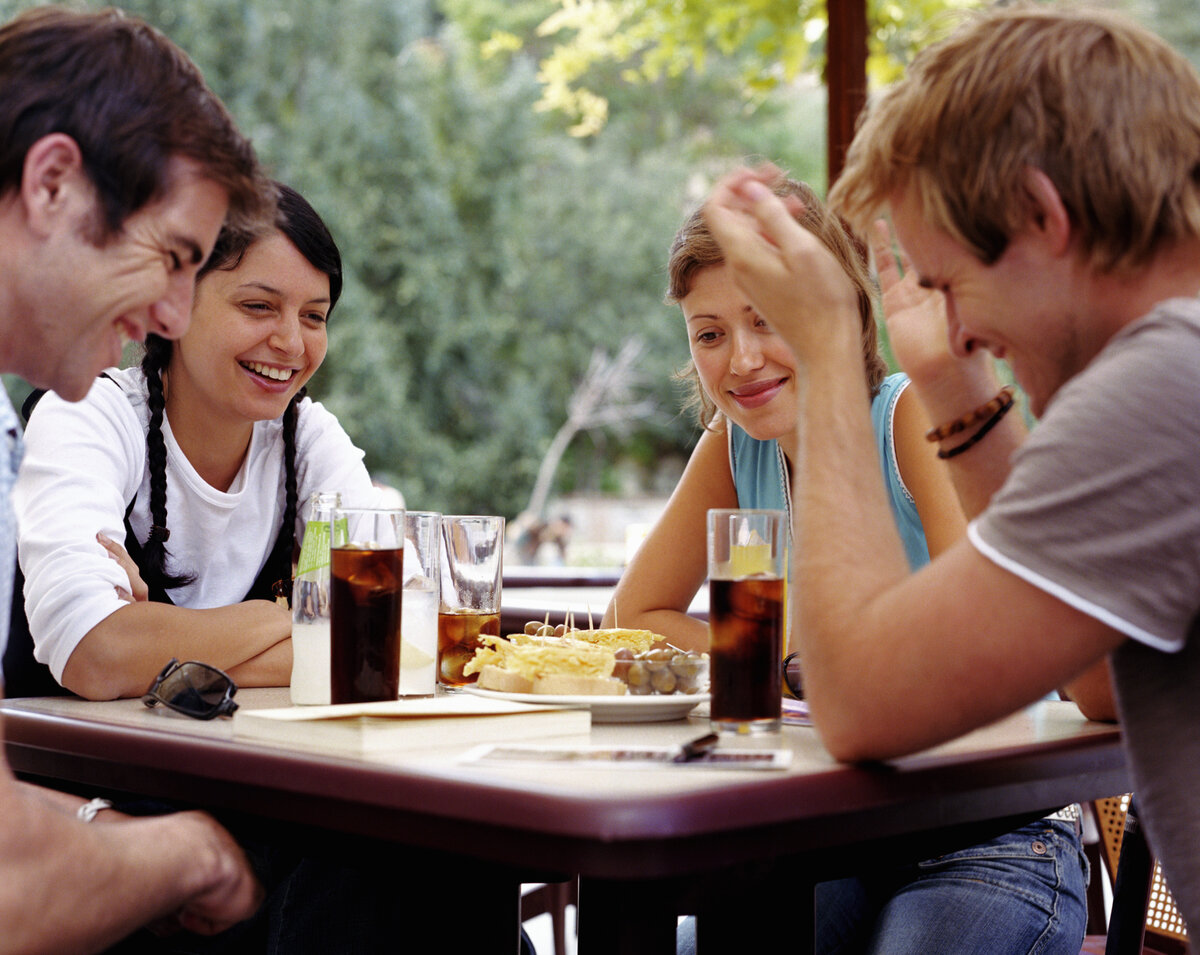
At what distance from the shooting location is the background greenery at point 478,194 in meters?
14.8

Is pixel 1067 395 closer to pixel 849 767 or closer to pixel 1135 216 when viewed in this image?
pixel 1135 216

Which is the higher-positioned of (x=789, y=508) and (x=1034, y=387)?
(x=1034, y=387)

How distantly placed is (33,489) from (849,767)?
3.86 ft

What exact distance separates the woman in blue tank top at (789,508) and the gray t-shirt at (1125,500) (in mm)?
457

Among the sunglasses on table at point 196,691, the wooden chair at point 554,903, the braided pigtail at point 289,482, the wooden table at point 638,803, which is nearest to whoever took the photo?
the wooden table at point 638,803

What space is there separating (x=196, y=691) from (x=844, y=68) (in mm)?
2767

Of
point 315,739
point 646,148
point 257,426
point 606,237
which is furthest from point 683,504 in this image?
point 646,148

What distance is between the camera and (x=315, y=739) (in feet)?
3.67

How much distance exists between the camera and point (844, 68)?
11.5 feet

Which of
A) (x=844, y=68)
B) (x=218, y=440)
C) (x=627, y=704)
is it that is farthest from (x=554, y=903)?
(x=844, y=68)

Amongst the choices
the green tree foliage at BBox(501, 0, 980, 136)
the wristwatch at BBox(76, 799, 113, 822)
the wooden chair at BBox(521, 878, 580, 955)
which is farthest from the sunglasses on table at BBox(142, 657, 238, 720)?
the green tree foliage at BBox(501, 0, 980, 136)

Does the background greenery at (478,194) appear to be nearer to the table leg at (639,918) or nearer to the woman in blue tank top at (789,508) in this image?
the woman in blue tank top at (789,508)

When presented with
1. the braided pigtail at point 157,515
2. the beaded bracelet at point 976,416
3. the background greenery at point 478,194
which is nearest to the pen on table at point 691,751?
the beaded bracelet at point 976,416

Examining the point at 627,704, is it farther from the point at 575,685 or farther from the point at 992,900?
the point at 992,900
